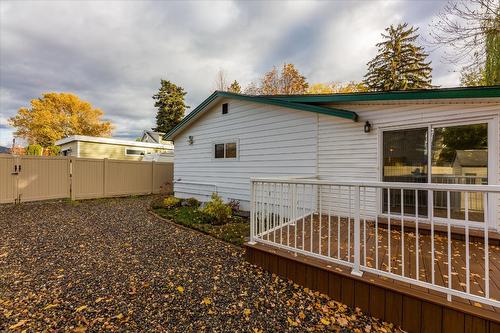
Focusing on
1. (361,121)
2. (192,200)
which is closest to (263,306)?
(361,121)

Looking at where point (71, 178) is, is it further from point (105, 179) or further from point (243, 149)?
point (243, 149)

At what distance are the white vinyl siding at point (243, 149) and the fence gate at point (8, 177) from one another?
565 cm

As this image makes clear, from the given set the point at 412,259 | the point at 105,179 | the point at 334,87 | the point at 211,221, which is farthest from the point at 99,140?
the point at 334,87

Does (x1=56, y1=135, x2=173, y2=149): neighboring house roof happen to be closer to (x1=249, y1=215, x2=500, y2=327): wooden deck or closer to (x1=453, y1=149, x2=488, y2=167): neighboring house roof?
(x1=249, y1=215, x2=500, y2=327): wooden deck

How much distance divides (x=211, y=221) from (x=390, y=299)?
4.65 m

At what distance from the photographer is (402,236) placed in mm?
2355

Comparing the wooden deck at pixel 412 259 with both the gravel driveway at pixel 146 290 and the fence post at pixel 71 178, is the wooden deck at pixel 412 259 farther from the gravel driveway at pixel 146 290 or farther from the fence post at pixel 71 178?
the fence post at pixel 71 178

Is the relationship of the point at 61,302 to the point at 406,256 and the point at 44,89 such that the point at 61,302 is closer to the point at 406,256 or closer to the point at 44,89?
the point at 406,256

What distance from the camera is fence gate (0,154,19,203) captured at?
7.99 metres

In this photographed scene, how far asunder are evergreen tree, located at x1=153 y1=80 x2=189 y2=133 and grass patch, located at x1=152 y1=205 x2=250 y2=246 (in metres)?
23.4

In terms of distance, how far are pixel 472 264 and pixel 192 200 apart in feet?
25.3

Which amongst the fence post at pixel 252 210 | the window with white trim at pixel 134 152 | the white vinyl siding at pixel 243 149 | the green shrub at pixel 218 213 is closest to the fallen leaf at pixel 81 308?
the fence post at pixel 252 210

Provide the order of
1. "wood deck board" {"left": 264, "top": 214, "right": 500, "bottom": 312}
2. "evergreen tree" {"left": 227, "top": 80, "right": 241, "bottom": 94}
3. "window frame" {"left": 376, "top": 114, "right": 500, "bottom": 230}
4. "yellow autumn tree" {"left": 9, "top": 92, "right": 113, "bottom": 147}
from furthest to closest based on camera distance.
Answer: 1. "yellow autumn tree" {"left": 9, "top": 92, "right": 113, "bottom": 147}
2. "evergreen tree" {"left": 227, "top": 80, "right": 241, "bottom": 94}
3. "window frame" {"left": 376, "top": 114, "right": 500, "bottom": 230}
4. "wood deck board" {"left": 264, "top": 214, "right": 500, "bottom": 312}

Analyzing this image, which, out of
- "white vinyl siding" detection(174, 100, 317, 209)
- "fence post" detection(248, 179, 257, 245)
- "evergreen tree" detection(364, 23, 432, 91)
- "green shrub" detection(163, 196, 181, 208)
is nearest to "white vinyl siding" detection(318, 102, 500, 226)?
"white vinyl siding" detection(174, 100, 317, 209)
